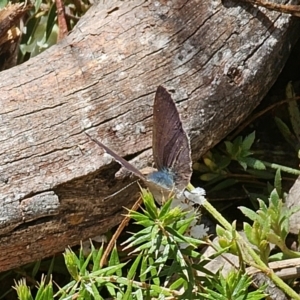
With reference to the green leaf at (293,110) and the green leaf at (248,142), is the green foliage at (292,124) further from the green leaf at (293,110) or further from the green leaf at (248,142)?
the green leaf at (248,142)

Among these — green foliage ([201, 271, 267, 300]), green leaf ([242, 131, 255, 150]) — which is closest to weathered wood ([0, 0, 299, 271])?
green leaf ([242, 131, 255, 150])

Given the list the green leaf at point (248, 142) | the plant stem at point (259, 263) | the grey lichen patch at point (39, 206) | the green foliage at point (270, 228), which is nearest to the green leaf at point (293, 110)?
the green leaf at point (248, 142)

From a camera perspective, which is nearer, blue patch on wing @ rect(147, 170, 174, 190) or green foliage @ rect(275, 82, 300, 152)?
blue patch on wing @ rect(147, 170, 174, 190)

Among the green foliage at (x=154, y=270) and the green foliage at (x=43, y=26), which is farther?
the green foliage at (x=43, y=26)

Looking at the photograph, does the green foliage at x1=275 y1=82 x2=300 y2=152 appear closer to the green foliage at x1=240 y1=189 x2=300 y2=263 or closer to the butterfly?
the green foliage at x1=240 y1=189 x2=300 y2=263

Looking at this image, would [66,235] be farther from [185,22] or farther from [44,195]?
[185,22]

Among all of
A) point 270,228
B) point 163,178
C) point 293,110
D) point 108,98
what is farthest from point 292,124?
point 163,178
